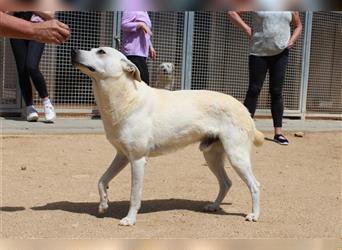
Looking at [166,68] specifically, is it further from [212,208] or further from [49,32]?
[49,32]

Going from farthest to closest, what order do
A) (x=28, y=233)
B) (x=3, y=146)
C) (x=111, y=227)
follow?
(x=3, y=146) < (x=111, y=227) < (x=28, y=233)

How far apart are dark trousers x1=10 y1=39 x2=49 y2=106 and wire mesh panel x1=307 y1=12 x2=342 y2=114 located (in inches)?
215

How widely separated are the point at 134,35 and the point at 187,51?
10.1 feet

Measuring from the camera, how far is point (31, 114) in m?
8.38

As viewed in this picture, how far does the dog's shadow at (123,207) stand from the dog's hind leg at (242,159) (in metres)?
0.18

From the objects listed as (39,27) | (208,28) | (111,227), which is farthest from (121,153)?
(208,28)

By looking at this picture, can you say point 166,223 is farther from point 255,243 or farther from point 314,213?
point 255,243

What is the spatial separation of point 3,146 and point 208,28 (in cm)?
461

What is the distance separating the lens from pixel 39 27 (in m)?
2.51

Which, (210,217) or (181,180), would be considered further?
(181,180)

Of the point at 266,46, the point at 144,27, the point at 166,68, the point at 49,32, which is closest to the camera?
the point at 49,32

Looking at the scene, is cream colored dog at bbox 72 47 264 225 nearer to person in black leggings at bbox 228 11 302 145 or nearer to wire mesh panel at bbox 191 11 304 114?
person in black leggings at bbox 228 11 302 145

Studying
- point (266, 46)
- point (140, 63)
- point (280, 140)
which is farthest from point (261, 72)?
point (140, 63)

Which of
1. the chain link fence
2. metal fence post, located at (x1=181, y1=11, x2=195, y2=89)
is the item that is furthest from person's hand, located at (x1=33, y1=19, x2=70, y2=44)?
metal fence post, located at (x1=181, y1=11, x2=195, y2=89)
